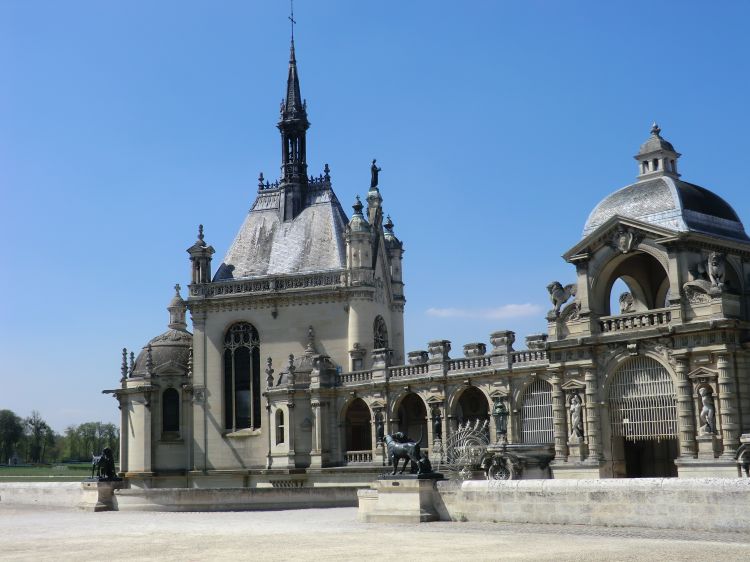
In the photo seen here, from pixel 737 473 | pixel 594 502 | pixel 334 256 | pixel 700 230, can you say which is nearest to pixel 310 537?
pixel 594 502

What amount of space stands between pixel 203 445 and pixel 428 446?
16134 mm

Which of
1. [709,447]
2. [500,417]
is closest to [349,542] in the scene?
[709,447]

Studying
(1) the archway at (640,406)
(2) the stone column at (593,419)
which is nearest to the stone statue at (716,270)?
(1) the archway at (640,406)

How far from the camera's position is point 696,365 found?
33.9 m

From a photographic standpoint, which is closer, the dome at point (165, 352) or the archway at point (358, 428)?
the archway at point (358, 428)

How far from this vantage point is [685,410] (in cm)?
3394

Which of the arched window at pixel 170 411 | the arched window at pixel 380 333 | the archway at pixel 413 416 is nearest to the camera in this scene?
the archway at pixel 413 416

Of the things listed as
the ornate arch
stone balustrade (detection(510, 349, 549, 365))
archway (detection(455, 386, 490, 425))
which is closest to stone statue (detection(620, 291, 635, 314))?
stone balustrade (detection(510, 349, 549, 365))

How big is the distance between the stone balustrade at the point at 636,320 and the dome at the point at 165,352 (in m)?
31.7

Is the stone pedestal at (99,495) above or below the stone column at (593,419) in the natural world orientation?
below

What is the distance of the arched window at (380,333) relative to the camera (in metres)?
58.1

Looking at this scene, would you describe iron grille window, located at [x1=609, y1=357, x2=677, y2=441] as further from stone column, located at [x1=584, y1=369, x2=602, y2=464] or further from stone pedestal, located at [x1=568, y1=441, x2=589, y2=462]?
stone pedestal, located at [x1=568, y1=441, x2=589, y2=462]

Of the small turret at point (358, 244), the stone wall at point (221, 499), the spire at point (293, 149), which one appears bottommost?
the stone wall at point (221, 499)

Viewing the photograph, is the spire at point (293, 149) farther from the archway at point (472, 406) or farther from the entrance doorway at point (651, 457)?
the entrance doorway at point (651, 457)
